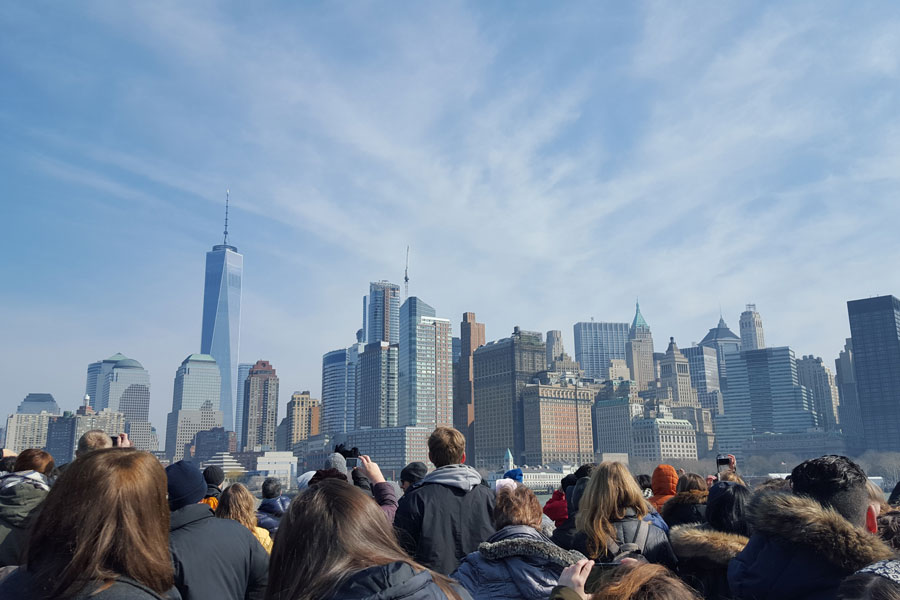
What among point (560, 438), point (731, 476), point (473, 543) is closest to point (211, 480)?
point (473, 543)

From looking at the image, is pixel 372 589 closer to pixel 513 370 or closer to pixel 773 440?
pixel 513 370

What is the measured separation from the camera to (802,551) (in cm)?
Answer: 382

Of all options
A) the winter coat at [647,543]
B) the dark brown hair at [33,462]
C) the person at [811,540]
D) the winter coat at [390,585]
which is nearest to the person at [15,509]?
the dark brown hair at [33,462]

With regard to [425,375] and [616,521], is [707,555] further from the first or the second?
[425,375]

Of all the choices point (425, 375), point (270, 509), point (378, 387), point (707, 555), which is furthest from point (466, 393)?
point (707, 555)

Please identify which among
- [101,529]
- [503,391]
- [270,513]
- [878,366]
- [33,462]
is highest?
[878,366]

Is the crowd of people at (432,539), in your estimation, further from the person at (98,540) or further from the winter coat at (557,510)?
the winter coat at (557,510)

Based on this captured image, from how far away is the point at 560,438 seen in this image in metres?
165

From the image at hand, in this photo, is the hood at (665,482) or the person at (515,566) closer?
the person at (515,566)

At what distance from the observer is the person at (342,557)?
8.79 ft

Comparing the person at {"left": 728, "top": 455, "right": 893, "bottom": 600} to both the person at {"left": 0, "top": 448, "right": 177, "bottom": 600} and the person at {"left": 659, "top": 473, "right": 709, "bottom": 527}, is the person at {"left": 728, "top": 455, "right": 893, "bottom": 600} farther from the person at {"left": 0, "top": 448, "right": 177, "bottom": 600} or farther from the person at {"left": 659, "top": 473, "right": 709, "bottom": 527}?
the person at {"left": 0, "top": 448, "right": 177, "bottom": 600}

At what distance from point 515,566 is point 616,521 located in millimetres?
1294

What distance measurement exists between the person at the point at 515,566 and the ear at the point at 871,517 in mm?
1771

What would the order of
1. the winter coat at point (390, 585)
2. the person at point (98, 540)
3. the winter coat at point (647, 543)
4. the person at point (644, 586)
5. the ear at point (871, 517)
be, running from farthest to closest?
1. the winter coat at point (647, 543)
2. the ear at point (871, 517)
3. the person at point (98, 540)
4. the winter coat at point (390, 585)
5. the person at point (644, 586)
